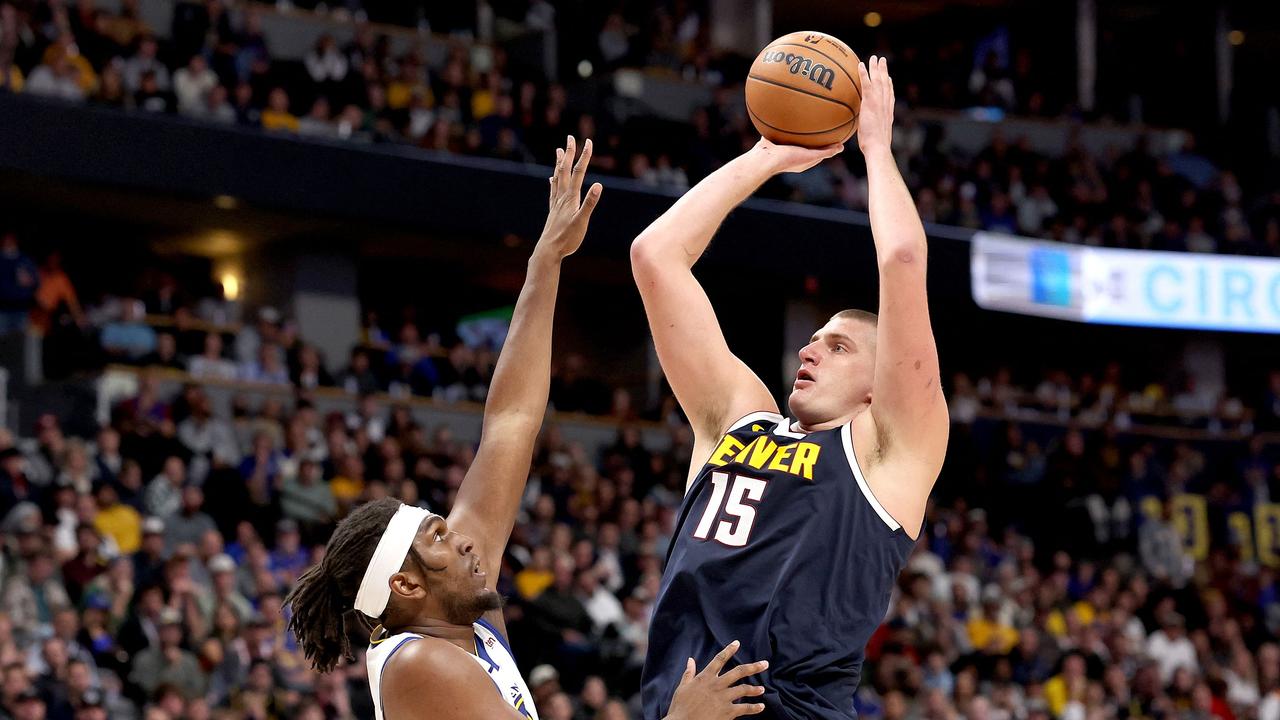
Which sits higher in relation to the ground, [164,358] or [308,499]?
[164,358]

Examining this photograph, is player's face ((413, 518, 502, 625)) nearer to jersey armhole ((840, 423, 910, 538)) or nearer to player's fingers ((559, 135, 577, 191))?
jersey armhole ((840, 423, 910, 538))

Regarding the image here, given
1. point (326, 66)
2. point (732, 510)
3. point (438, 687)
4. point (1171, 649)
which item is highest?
point (326, 66)

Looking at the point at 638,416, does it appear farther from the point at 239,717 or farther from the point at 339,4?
the point at 239,717

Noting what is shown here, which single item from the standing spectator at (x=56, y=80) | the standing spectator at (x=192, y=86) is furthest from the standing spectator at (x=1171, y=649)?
the standing spectator at (x=56, y=80)

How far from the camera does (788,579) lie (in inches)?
159

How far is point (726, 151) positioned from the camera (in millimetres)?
20891

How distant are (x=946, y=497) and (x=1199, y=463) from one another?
440cm

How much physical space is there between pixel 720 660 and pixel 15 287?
1410cm

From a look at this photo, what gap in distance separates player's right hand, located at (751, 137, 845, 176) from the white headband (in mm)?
1434

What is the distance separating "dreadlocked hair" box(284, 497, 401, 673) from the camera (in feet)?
13.5

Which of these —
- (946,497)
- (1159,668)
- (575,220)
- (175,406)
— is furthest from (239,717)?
(946,497)

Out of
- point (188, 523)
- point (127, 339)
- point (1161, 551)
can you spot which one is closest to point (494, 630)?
point (188, 523)

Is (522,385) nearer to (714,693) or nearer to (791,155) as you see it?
(791,155)

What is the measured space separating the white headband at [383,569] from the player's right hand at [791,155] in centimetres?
143
